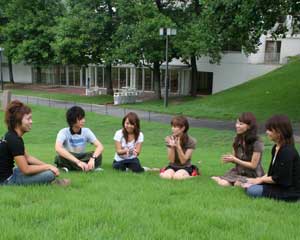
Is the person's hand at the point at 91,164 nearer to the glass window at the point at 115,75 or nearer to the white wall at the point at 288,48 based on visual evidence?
the white wall at the point at 288,48

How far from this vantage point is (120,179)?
6918mm

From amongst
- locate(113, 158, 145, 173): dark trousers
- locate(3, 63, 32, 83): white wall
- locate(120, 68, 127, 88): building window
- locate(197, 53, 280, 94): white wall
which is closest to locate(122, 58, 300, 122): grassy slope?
locate(197, 53, 280, 94): white wall

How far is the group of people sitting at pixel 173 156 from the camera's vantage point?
18.4 feet

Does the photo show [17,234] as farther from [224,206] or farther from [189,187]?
[189,187]

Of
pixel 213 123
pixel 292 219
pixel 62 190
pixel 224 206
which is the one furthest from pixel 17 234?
pixel 213 123

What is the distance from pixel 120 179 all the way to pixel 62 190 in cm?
134

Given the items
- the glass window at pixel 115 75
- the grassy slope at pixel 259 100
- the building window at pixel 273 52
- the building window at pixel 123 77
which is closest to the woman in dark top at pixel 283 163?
the grassy slope at pixel 259 100

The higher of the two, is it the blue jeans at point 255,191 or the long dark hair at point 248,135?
the long dark hair at point 248,135

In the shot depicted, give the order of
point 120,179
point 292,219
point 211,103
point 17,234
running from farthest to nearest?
1. point 211,103
2. point 120,179
3. point 292,219
4. point 17,234

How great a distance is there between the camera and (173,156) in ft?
25.4

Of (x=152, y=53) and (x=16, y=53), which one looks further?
(x=16, y=53)

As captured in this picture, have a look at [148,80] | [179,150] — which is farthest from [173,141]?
[148,80]

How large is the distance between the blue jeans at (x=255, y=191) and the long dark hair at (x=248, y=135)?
1.10 meters

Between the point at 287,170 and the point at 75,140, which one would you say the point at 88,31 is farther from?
the point at 287,170
